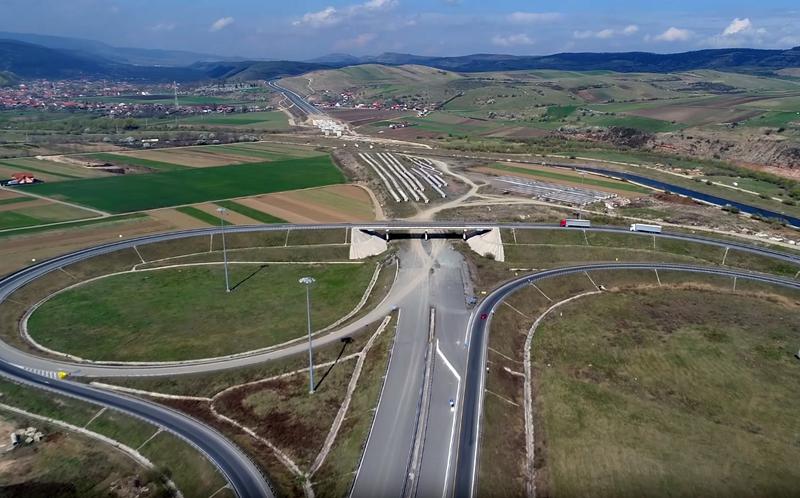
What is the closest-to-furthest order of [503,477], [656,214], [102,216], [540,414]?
[503,477] → [540,414] → [102,216] → [656,214]

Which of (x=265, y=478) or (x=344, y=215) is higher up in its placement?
(x=344, y=215)

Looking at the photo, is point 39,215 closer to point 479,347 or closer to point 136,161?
point 136,161

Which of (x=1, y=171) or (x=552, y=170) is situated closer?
(x=1, y=171)

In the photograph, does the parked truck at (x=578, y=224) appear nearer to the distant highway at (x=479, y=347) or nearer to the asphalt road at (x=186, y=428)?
the distant highway at (x=479, y=347)

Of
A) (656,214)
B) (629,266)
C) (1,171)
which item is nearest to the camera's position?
(629,266)

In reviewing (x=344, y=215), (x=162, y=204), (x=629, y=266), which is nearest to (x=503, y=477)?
(x=629, y=266)

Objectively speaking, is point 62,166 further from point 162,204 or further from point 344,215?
point 344,215
